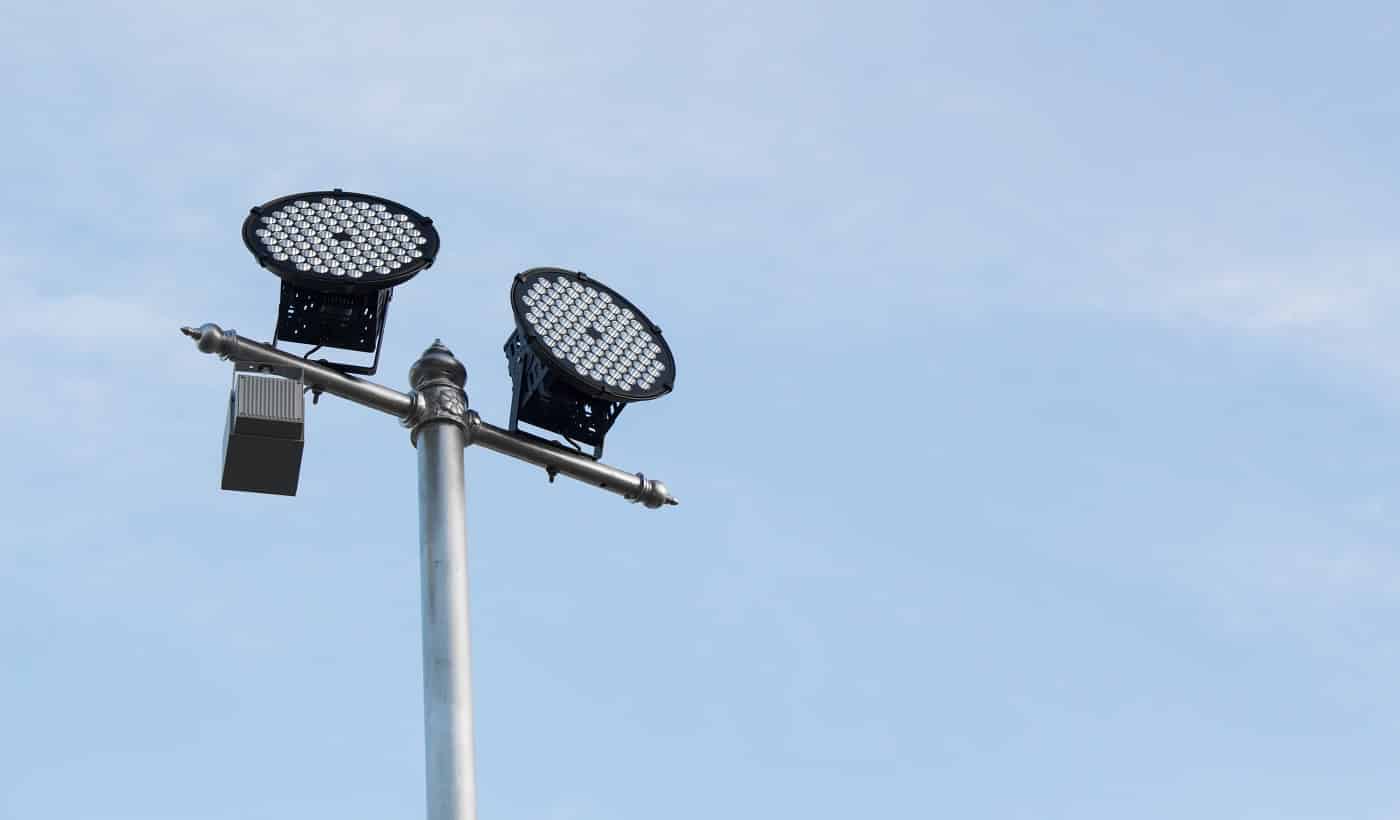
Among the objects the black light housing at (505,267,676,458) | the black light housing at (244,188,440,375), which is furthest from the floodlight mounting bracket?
the black light housing at (505,267,676,458)

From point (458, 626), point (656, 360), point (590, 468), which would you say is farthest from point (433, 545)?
point (656, 360)

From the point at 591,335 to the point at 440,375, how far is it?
99 cm

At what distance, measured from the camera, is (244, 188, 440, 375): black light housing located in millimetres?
9898

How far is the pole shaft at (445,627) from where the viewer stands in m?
8.54

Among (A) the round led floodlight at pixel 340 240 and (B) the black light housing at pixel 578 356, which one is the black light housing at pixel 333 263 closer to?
(A) the round led floodlight at pixel 340 240

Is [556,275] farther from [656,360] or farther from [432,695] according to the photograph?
[432,695]

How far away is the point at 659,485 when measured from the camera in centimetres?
1020

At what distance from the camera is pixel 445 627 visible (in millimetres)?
8977

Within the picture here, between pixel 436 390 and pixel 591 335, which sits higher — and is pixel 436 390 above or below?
below

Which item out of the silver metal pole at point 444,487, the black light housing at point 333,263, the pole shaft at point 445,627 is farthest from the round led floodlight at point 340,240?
the pole shaft at point 445,627

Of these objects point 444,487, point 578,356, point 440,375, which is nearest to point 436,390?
point 440,375

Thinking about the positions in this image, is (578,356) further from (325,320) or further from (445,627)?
(445,627)

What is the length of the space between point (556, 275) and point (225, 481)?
2.00 metres

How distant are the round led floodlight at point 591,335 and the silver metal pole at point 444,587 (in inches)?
21.2
